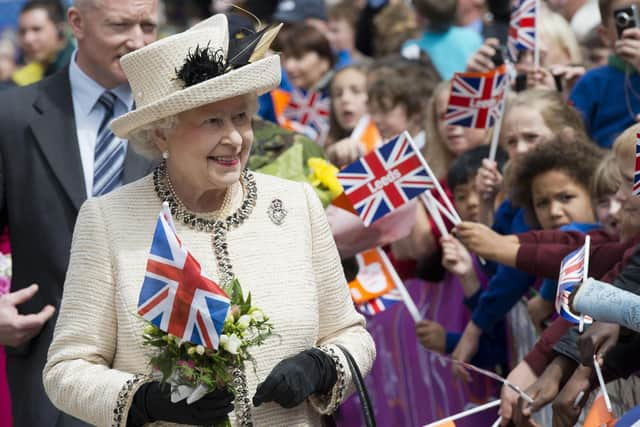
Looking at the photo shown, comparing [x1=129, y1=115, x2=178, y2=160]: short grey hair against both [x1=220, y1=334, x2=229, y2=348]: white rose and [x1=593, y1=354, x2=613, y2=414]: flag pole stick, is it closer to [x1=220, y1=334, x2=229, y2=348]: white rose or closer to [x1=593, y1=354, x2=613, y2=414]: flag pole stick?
[x1=220, y1=334, x2=229, y2=348]: white rose

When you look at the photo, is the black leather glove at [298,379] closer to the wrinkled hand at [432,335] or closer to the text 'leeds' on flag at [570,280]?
the text 'leeds' on flag at [570,280]

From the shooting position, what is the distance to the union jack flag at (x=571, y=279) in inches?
176

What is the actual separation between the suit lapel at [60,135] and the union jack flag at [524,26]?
320 cm

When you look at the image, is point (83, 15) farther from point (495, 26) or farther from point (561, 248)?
point (495, 26)

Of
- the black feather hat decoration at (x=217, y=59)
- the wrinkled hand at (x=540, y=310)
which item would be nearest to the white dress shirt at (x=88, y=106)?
the black feather hat decoration at (x=217, y=59)

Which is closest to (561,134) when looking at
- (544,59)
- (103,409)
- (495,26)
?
(544,59)

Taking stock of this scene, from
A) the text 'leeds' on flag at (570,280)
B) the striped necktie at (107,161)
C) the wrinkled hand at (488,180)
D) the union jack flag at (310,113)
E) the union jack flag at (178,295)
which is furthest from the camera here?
the union jack flag at (310,113)

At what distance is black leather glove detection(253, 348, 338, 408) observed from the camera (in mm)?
4027

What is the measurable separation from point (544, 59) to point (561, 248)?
327 centimetres

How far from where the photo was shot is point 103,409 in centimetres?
417

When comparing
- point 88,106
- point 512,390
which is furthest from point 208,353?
point 88,106

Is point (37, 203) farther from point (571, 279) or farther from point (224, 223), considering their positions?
point (571, 279)

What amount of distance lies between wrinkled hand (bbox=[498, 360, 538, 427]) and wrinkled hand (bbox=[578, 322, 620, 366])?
67cm

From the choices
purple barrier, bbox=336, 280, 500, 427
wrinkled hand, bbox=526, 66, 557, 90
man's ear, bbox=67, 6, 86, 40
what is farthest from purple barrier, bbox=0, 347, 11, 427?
wrinkled hand, bbox=526, 66, 557, 90
